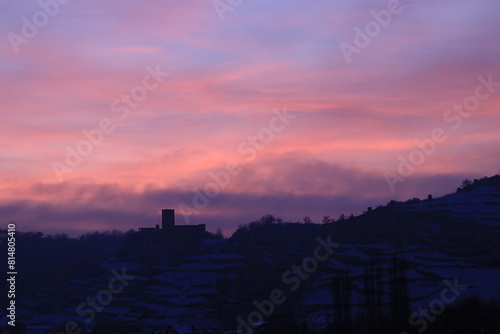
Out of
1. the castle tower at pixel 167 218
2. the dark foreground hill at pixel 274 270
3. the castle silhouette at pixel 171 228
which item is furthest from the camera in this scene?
the castle tower at pixel 167 218

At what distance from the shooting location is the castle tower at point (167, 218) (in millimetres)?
183125

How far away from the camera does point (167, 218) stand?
602 ft

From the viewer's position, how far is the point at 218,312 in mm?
141625

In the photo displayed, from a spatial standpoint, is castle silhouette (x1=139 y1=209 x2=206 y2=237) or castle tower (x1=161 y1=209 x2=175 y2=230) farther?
castle tower (x1=161 y1=209 x2=175 y2=230)

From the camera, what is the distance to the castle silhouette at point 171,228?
596ft

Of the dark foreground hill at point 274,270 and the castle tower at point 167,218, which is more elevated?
the castle tower at point 167,218

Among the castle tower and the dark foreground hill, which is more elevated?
the castle tower

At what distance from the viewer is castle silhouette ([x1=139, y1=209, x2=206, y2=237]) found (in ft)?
596

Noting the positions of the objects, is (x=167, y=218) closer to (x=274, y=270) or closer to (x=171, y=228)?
(x=171, y=228)

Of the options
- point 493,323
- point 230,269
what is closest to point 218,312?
point 230,269

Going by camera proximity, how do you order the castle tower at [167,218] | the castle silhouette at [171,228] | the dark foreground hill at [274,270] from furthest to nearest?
the castle tower at [167,218] → the castle silhouette at [171,228] → the dark foreground hill at [274,270]

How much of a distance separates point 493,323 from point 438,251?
93.4 meters

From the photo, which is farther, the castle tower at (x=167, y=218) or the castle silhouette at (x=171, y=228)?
the castle tower at (x=167, y=218)

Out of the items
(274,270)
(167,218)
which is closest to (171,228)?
(167,218)
